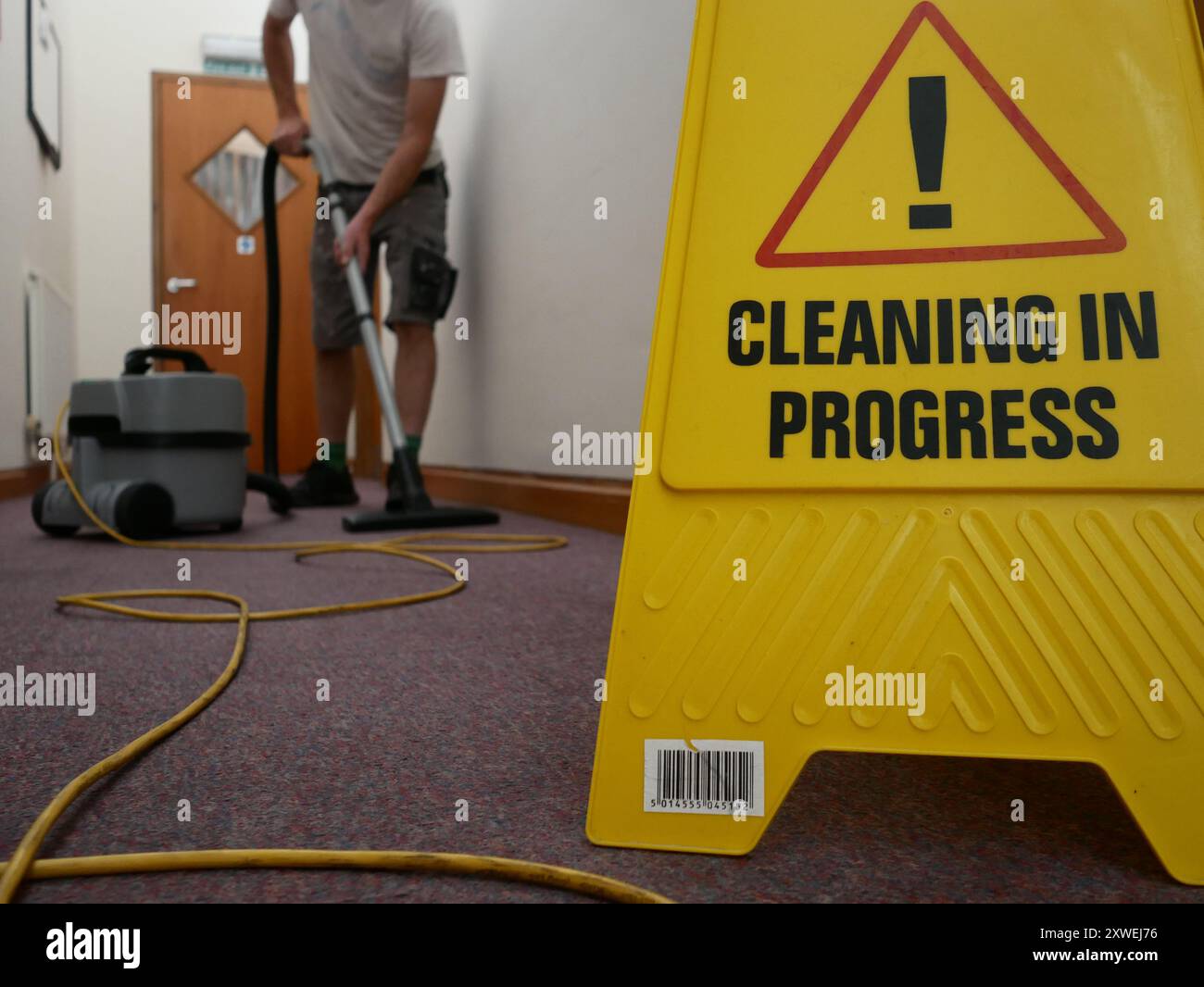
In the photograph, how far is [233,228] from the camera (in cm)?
448

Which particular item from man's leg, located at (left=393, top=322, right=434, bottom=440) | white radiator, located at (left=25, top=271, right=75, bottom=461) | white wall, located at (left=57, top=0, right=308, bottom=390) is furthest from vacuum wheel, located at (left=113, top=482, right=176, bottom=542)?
white wall, located at (left=57, top=0, right=308, bottom=390)

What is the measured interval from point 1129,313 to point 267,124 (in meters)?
4.70

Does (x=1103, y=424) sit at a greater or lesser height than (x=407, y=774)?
greater

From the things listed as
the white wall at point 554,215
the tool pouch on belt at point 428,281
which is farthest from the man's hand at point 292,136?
the white wall at point 554,215

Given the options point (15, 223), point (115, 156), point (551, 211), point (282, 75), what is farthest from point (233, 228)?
point (551, 211)

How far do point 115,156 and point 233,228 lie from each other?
594 mm

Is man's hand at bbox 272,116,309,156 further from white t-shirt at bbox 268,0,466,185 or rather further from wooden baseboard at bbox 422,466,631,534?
wooden baseboard at bbox 422,466,631,534

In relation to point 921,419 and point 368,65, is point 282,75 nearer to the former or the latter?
point 368,65

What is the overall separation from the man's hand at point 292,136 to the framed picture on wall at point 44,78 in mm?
1392

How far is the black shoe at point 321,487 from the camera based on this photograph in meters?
2.64

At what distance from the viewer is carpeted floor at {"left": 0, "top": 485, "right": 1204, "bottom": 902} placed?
44 cm
